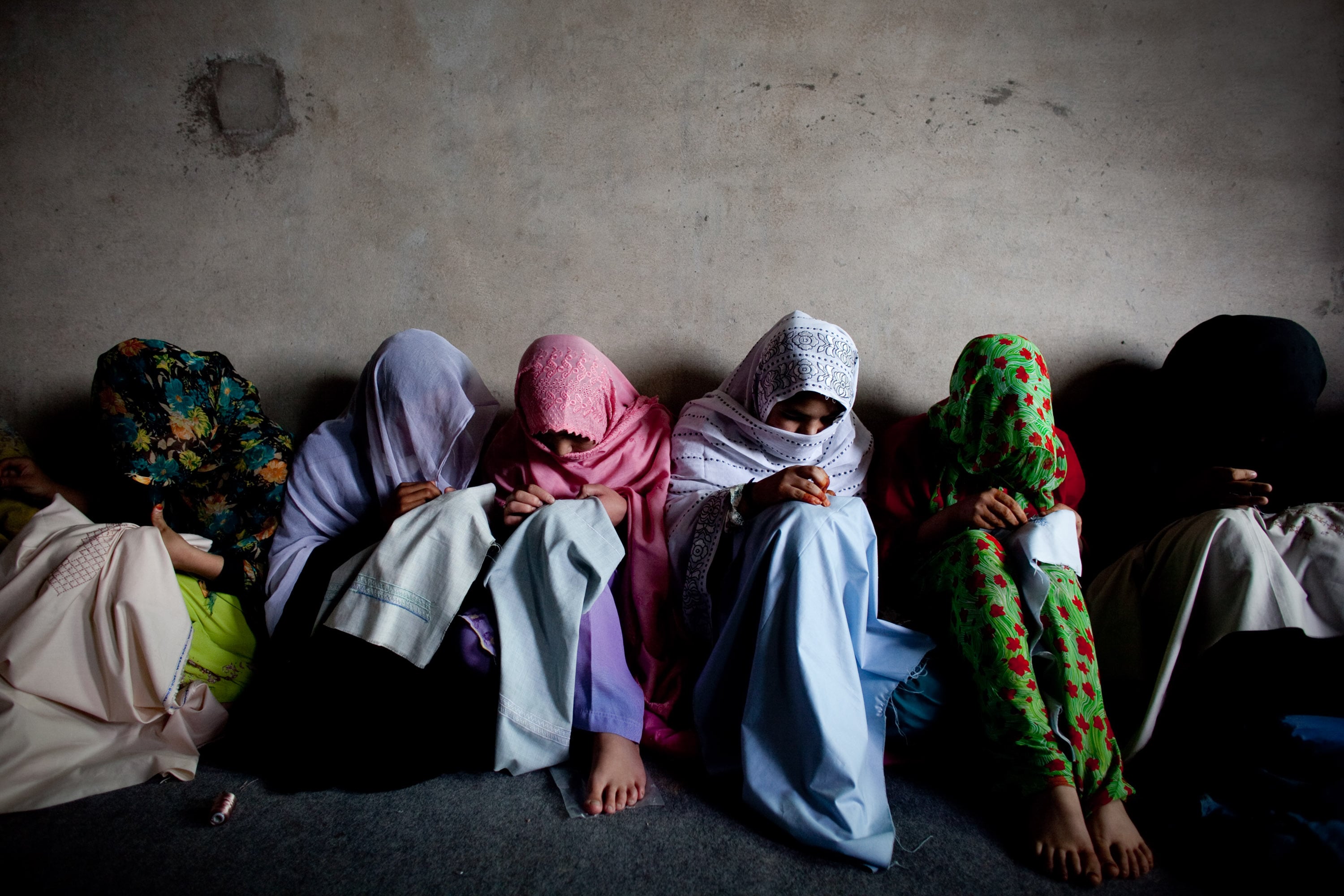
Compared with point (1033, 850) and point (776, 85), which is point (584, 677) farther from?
point (776, 85)

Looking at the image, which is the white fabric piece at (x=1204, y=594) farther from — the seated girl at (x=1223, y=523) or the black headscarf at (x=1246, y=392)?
the black headscarf at (x=1246, y=392)

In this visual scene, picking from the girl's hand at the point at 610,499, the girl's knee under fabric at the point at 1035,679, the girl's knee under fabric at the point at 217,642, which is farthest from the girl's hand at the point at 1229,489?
the girl's knee under fabric at the point at 217,642

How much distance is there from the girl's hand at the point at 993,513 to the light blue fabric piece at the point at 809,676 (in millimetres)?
277

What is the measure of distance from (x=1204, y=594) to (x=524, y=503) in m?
1.49

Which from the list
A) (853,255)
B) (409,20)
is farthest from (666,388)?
(409,20)

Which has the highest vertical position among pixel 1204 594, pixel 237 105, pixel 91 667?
pixel 237 105

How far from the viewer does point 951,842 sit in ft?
3.92

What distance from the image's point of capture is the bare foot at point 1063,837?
110cm

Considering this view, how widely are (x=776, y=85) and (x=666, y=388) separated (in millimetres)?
960

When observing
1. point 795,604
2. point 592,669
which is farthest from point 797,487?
point 592,669

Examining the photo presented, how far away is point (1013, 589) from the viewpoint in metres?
1.31

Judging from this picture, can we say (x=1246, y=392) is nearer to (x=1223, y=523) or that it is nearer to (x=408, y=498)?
(x=1223, y=523)

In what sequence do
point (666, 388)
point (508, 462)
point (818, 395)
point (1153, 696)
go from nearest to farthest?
1. point (1153, 696)
2. point (818, 395)
3. point (508, 462)
4. point (666, 388)

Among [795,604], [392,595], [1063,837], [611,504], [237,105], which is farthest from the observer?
[237,105]
